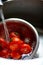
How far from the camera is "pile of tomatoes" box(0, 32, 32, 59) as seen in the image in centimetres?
77

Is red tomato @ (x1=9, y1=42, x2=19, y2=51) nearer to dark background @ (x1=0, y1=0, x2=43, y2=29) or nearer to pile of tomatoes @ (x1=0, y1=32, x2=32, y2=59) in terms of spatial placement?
pile of tomatoes @ (x1=0, y1=32, x2=32, y2=59)

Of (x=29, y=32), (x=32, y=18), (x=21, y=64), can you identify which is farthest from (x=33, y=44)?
(x=21, y=64)

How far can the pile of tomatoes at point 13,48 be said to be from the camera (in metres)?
0.77

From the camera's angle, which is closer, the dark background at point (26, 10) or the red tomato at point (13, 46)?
the red tomato at point (13, 46)

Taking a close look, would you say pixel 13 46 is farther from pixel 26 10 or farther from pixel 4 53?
pixel 26 10

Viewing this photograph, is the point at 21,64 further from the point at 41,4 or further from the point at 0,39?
the point at 41,4

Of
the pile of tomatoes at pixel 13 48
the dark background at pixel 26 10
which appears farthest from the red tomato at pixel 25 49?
the dark background at pixel 26 10

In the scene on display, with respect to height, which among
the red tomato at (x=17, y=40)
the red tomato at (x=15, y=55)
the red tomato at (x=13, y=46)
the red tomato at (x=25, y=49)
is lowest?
the red tomato at (x=15, y=55)

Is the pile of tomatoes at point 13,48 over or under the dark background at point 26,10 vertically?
under

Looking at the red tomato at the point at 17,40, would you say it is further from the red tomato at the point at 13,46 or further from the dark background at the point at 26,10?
the dark background at the point at 26,10

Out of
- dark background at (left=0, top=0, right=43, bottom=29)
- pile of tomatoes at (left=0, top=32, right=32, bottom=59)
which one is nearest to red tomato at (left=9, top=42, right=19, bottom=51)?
pile of tomatoes at (left=0, top=32, right=32, bottom=59)

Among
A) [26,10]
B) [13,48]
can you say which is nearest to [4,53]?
[13,48]

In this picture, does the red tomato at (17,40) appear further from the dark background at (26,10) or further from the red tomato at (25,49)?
the dark background at (26,10)

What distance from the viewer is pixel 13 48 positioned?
0.78 m
